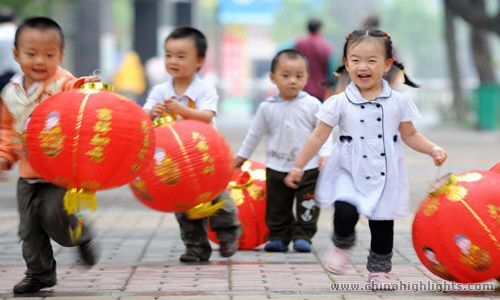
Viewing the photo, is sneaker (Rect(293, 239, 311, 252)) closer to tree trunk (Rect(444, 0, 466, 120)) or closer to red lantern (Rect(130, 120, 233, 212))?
red lantern (Rect(130, 120, 233, 212))

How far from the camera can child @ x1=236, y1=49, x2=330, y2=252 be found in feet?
29.2

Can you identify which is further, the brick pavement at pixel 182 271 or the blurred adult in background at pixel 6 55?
the blurred adult in background at pixel 6 55

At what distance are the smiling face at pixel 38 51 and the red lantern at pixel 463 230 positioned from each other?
2138 millimetres

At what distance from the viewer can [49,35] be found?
22.3 ft

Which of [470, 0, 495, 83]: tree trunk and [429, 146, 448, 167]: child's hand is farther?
[470, 0, 495, 83]: tree trunk

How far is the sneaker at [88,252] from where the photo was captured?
6.85m

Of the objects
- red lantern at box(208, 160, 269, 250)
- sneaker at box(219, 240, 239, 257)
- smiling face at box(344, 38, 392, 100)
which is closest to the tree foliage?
red lantern at box(208, 160, 269, 250)

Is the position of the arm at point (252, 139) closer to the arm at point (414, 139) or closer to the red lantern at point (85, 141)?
the arm at point (414, 139)

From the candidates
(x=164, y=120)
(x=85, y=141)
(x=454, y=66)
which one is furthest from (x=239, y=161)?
(x=454, y=66)

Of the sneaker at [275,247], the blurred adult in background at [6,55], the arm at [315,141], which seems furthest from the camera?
the blurred adult in background at [6,55]

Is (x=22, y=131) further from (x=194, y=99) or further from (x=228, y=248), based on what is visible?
(x=228, y=248)

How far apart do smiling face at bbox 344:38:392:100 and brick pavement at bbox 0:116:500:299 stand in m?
1.13

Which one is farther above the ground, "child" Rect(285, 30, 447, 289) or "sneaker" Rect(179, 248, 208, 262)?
"child" Rect(285, 30, 447, 289)

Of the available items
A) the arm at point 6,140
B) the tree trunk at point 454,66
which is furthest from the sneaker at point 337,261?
the tree trunk at point 454,66
